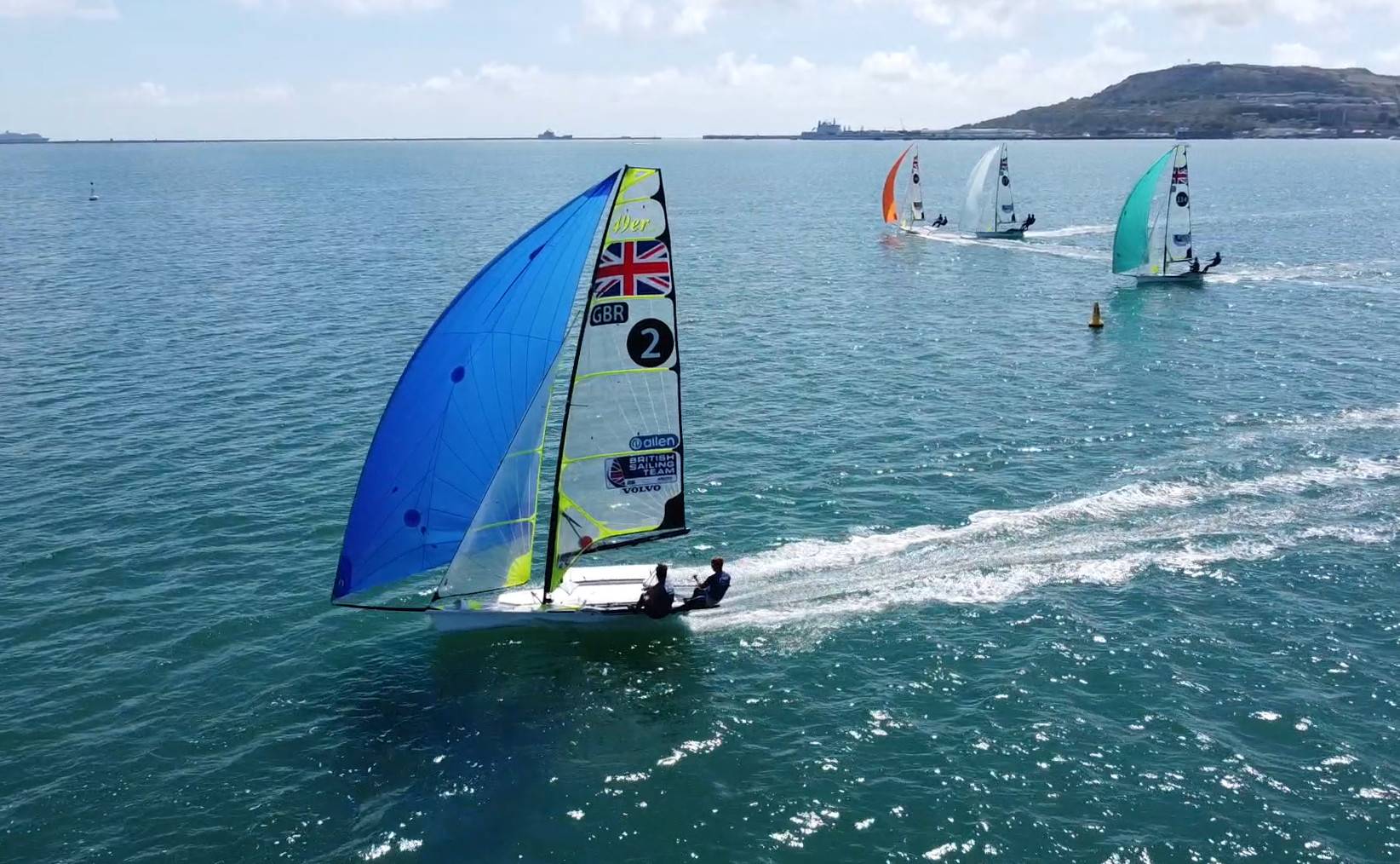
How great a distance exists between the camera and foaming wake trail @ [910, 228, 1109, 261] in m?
97.3

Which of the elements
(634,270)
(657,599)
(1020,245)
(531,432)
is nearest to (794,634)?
(657,599)

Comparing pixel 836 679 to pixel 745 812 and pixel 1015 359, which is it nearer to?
pixel 745 812

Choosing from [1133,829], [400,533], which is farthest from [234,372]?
[1133,829]

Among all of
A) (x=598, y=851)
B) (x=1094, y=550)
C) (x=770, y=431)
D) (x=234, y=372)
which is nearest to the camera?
(x=598, y=851)

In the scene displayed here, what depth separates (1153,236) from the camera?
82562mm

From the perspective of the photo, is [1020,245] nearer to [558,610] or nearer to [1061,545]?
[1061,545]

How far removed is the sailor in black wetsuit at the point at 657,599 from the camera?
28844 millimetres

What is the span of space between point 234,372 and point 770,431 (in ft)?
99.4

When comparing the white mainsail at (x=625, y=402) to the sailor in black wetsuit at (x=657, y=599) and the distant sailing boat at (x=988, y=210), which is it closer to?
the sailor in black wetsuit at (x=657, y=599)

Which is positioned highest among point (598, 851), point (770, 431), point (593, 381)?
point (593, 381)

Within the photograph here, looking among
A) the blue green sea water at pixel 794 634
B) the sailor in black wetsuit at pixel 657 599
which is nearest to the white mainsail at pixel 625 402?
the sailor in black wetsuit at pixel 657 599

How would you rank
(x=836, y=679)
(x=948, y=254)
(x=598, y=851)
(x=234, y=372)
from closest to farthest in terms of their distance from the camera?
1. (x=598, y=851)
2. (x=836, y=679)
3. (x=234, y=372)
4. (x=948, y=254)

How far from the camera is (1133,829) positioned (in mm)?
21828

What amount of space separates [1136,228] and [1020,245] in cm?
2373
